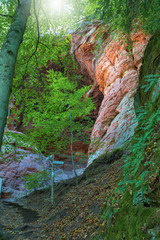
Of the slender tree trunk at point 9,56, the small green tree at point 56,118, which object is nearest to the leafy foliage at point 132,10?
the slender tree trunk at point 9,56

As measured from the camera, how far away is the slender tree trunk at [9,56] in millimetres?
2605

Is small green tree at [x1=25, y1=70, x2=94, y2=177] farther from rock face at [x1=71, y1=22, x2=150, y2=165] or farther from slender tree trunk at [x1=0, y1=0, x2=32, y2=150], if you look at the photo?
slender tree trunk at [x1=0, y1=0, x2=32, y2=150]

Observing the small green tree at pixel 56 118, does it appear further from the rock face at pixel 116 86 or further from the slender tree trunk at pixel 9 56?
the slender tree trunk at pixel 9 56

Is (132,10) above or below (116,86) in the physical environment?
below

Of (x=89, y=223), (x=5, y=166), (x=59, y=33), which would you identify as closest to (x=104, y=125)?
(x=59, y=33)

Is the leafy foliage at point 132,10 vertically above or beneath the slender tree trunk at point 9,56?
above

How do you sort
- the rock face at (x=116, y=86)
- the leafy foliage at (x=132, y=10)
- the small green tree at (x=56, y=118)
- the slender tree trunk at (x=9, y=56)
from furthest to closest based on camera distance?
the rock face at (x=116, y=86) < the small green tree at (x=56, y=118) < the leafy foliage at (x=132, y=10) < the slender tree trunk at (x=9, y=56)

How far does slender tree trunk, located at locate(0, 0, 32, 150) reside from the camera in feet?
8.55

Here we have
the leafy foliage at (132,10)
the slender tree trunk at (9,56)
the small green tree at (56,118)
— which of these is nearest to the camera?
the slender tree trunk at (9,56)

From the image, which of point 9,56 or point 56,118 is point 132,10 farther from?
point 56,118

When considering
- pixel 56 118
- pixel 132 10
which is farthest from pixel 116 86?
pixel 132 10

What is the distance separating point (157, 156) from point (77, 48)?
2081 centimetres

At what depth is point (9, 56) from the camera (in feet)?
9.71

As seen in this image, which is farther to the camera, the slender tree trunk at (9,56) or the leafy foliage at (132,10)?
the leafy foliage at (132,10)
